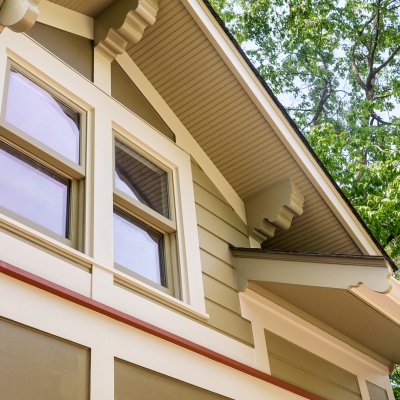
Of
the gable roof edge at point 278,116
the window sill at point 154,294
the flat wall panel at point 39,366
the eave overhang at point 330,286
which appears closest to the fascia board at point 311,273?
the eave overhang at point 330,286

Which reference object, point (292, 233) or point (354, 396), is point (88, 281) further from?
point (354, 396)

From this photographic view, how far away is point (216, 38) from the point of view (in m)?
5.41

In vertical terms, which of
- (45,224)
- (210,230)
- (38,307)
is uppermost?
(210,230)

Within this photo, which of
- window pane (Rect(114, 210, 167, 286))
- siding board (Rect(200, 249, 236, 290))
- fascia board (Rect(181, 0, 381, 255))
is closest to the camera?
window pane (Rect(114, 210, 167, 286))

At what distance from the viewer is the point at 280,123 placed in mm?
5852

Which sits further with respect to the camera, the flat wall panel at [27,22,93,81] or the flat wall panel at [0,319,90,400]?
the flat wall panel at [27,22,93,81]

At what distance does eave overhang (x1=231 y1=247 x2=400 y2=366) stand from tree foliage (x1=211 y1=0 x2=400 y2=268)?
772 cm

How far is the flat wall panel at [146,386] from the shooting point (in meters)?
3.71

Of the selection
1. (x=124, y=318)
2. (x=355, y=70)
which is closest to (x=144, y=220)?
(x=124, y=318)

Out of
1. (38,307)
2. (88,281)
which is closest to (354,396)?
(88,281)

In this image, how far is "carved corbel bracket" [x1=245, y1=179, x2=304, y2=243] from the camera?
6.04m

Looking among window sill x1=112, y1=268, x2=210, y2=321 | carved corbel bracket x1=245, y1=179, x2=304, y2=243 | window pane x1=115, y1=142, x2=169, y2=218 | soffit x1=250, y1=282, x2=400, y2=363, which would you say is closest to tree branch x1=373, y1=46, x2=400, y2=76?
soffit x1=250, y1=282, x2=400, y2=363

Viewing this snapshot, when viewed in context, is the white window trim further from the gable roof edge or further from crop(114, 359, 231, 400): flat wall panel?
the gable roof edge

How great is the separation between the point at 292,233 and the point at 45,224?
317 centimetres
